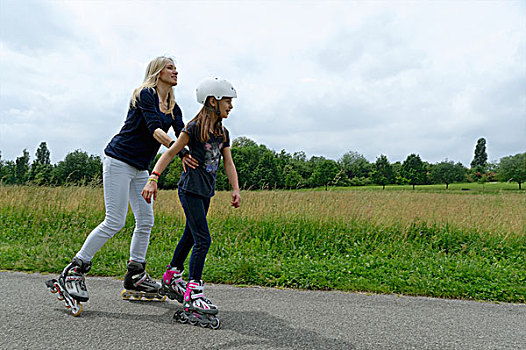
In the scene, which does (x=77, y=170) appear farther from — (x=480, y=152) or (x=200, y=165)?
(x=480, y=152)

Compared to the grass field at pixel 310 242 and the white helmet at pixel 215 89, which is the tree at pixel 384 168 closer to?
the grass field at pixel 310 242

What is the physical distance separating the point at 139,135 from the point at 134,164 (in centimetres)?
29

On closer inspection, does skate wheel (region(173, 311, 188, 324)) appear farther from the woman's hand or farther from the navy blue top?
the navy blue top

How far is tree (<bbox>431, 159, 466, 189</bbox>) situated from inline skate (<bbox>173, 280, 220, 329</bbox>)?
224ft

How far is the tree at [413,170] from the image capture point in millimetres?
66562

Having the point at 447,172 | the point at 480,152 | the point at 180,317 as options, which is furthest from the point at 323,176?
the point at 480,152

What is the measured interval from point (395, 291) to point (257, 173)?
10255 millimetres

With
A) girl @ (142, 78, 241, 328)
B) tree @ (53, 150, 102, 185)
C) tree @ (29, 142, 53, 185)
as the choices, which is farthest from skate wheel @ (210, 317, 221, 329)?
tree @ (29, 142, 53, 185)

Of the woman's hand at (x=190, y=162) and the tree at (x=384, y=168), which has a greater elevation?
the tree at (x=384, y=168)

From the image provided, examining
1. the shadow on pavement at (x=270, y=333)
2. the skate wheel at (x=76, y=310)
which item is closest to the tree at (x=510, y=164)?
the shadow on pavement at (x=270, y=333)

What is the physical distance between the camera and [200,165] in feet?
11.6

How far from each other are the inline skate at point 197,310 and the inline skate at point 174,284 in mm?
399

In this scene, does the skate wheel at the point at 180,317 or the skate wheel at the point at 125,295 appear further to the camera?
the skate wheel at the point at 125,295

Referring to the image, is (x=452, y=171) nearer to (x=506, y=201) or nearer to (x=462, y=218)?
(x=506, y=201)
